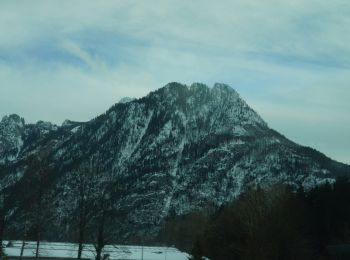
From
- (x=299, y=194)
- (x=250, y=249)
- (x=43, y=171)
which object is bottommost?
(x=250, y=249)

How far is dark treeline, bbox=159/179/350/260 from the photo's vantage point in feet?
194

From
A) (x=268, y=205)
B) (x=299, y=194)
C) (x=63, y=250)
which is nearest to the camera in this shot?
(x=268, y=205)

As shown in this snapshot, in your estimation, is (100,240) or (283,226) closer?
(100,240)

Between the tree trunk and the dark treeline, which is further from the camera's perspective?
the dark treeline

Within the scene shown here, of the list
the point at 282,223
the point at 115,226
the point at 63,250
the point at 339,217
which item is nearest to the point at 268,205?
the point at 282,223

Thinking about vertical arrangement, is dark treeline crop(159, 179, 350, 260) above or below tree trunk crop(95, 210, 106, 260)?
above

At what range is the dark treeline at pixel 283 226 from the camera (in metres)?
59.2

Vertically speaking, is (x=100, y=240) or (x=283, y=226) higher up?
(x=283, y=226)

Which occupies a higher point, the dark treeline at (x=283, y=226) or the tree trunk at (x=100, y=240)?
the dark treeline at (x=283, y=226)

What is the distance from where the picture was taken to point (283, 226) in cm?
6003

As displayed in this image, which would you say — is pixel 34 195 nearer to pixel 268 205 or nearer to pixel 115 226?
pixel 115 226

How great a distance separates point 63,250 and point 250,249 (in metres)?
35.4

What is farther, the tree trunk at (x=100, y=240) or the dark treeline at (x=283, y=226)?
the dark treeline at (x=283, y=226)

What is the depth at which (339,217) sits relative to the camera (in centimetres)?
6525
